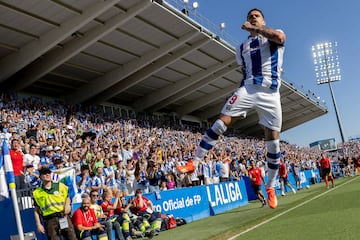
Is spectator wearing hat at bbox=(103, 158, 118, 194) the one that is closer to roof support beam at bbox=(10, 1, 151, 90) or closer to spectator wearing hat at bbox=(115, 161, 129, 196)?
spectator wearing hat at bbox=(115, 161, 129, 196)

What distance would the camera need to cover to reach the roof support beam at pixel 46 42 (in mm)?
23312

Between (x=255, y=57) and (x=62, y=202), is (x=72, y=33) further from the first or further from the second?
(x=255, y=57)

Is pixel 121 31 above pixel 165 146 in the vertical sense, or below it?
above

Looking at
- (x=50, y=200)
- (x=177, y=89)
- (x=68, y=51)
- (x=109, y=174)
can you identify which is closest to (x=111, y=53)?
(x=68, y=51)

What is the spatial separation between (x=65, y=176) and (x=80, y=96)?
22621 mm

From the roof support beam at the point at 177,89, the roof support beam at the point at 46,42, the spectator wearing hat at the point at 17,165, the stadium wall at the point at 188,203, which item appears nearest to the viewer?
the stadium wall at the point at 188,203

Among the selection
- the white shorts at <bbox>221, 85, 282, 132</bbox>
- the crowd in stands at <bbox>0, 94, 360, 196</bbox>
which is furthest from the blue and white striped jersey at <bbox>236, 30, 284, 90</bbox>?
the crowd in stands at <bbox>0, 94, 360, 196</bbox>

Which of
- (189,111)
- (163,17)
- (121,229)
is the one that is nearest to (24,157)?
(121,229)

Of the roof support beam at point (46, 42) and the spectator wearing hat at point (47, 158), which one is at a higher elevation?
the roof support beam at point (46, 42)

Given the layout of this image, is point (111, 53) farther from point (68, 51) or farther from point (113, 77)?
point (68, 51)

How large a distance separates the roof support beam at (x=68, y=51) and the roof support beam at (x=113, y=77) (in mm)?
5363

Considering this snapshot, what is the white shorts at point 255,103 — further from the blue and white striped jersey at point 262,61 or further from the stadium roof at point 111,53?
the stadium roof at point 111,53

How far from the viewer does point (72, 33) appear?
24219mm

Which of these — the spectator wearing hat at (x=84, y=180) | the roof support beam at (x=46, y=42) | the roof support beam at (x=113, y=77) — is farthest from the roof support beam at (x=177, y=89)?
the spectator wearing hat at (x=84, y=180)
